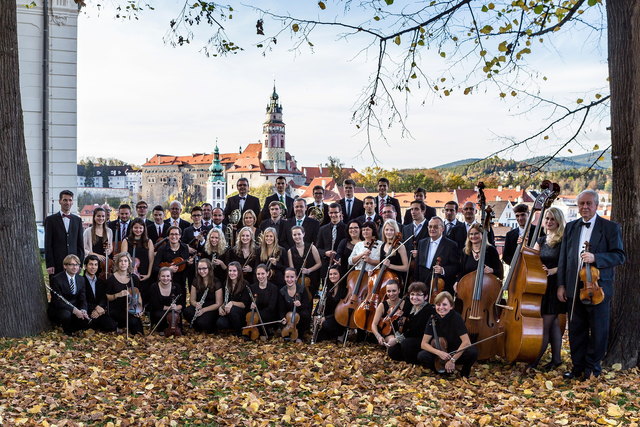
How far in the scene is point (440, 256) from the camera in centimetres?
682

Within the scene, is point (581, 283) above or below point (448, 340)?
above

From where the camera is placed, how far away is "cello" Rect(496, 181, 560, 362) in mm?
5523

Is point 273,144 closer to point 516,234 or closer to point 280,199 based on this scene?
point 280,199

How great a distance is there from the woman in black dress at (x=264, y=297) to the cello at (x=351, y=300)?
830 mm

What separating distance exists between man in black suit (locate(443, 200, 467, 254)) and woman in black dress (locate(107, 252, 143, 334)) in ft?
12.4

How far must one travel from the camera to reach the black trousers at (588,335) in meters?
5.57

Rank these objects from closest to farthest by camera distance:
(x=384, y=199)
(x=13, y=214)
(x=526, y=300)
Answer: (x=526, y=300) → (x=13, y=214) → (x=384, y=199)

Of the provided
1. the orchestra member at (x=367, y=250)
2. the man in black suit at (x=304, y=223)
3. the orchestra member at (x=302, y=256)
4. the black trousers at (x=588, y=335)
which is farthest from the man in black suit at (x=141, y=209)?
the black trousers at (x=588, y=335)

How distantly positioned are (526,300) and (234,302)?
3471 mm

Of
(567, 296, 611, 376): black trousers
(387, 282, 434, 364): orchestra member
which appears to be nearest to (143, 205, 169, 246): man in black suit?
(387, 282, 434, 364): orchestra member

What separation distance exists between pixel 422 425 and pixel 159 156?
98477mm

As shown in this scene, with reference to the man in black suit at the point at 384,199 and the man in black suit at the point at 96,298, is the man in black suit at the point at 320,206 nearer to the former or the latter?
the man in black suit at the point at 384,199

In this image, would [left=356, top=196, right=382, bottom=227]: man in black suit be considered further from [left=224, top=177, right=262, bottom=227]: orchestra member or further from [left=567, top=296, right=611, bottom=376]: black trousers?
[left=567, top=296, right=611, bottom=376]: black trousers

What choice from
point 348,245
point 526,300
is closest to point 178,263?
point 348,245
